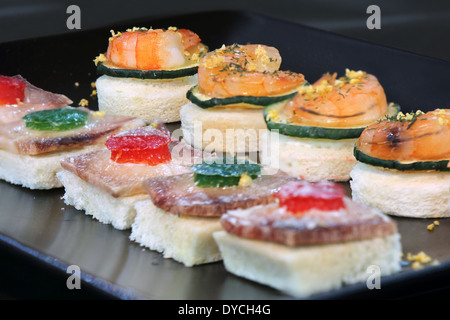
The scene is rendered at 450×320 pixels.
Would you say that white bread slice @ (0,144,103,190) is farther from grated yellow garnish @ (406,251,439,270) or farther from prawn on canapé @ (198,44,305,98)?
grated yellow garnish @ (406,251,439,270)

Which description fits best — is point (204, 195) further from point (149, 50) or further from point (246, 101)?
point (149, 50)

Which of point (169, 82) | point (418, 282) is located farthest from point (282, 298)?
point (169, 82)

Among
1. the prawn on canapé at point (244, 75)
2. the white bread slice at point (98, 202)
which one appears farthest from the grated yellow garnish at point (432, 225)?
the prawn on canapé at point (244, 75)

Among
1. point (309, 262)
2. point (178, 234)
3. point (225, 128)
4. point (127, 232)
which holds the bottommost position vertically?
point (127, 232)

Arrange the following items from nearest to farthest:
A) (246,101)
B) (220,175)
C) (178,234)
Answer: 1. (178,234)
2. (220,175)
3. (246,101)

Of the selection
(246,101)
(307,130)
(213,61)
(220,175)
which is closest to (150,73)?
(213,61)

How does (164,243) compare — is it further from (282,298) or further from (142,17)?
(142,17)

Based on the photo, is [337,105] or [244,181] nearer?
[244,181]
